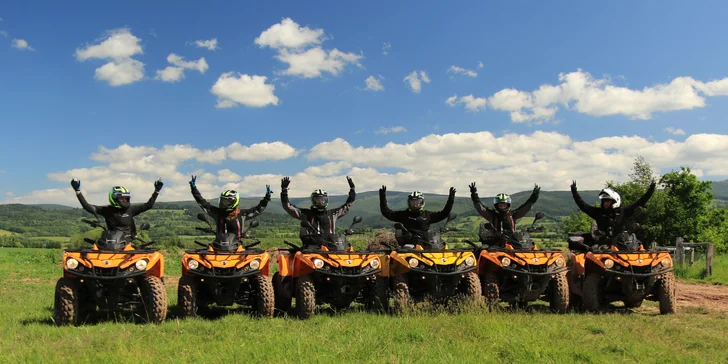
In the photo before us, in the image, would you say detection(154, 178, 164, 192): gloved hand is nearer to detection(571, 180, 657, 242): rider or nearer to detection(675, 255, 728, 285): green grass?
detection(571, 180, 657, 242): rider

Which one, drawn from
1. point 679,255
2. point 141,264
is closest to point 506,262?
point 141,264

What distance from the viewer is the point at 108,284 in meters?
9.17

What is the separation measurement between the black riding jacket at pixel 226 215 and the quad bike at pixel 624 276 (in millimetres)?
6702

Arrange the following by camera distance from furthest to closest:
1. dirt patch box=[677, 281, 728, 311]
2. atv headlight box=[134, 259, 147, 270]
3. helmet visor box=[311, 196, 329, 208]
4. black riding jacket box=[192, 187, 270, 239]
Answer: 1. dirt patch box=[677, 281, 728, 311]
2. helmet visor box=[311, 196, 329, 208]
3. black riding jacket box=[192, 187, 270, 239]
4. atv headlight box=[134, 259, 147, 270]

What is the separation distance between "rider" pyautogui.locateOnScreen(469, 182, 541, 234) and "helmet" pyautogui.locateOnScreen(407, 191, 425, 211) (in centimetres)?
Answer: 121

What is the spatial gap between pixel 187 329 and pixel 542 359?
532cm

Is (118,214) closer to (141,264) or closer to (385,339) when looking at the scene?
(141,264)

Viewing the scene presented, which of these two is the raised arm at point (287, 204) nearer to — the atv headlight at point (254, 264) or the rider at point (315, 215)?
the rider at point (315, 215)

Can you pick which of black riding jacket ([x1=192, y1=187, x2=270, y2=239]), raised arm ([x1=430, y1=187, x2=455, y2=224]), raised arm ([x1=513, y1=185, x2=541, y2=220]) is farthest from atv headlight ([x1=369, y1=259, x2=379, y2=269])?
raised arm ([x1=513, y1=185, x2=541, y2=220])

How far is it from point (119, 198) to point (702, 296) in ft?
45.0

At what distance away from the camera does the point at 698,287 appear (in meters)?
15.7

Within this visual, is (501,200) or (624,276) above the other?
(501,200)

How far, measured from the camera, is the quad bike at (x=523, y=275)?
1033cm

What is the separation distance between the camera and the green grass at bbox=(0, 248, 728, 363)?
6781mm
